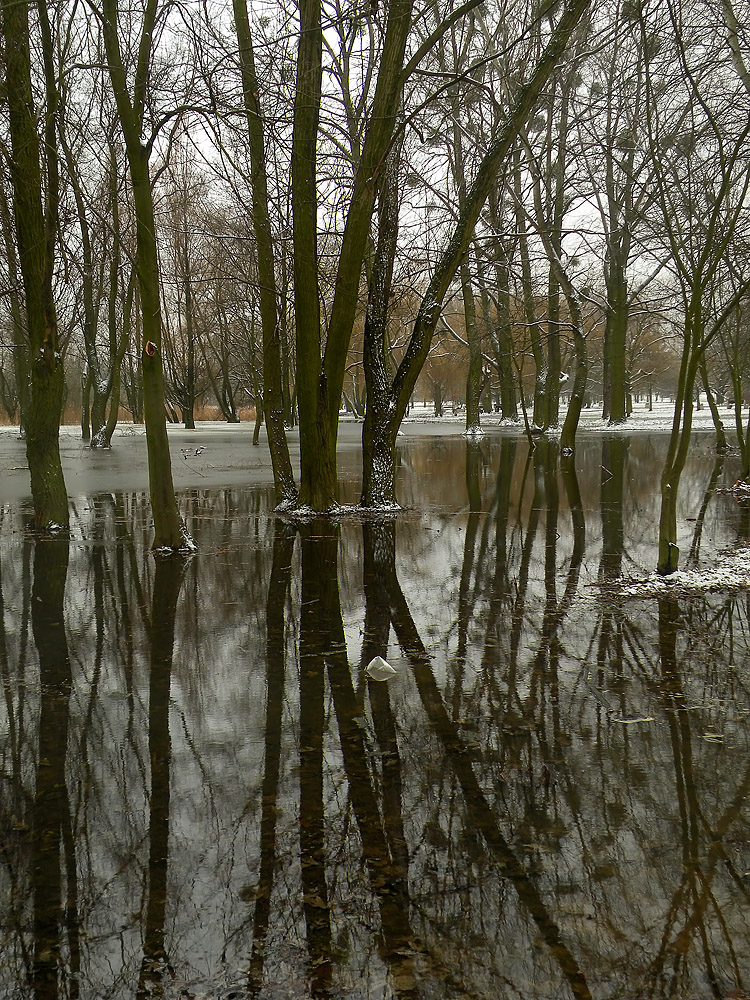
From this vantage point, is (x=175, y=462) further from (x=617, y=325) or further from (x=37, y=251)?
(x=617, y=325)

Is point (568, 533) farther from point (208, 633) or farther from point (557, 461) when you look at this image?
point (557, 461)

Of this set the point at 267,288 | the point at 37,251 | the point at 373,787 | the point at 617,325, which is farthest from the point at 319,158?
the point at 617,325

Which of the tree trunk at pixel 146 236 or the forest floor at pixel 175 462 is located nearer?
the tree trunk at pixel 146 236

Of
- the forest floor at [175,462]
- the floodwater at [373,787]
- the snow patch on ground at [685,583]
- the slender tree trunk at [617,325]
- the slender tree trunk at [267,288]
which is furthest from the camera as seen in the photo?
the slender tree trunk at [617,325]

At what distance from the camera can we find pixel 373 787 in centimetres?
415

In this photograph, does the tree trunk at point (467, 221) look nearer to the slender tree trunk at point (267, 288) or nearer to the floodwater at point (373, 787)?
the slender tree trunk at point (267, 288)

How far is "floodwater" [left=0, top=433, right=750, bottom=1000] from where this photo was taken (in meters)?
2.90

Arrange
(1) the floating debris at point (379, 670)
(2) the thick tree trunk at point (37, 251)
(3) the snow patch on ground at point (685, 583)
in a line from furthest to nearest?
(2) the thick tree trunk at point (37, 251) → (3) the snow patch on ground at point (685, 583) → (1) the floating debris at point (379, 670)

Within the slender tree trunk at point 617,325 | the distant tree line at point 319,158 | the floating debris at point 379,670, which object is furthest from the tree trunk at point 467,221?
the slender tree trunk at point 617,325

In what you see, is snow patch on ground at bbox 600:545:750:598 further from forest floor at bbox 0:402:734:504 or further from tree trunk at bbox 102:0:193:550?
forest floor at bbox 0:402:734:504

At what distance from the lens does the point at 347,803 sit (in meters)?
3.98

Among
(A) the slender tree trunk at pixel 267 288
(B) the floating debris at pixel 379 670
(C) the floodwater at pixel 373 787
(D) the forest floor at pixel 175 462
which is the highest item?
(A) the slender tree trunk at pixel 267 288

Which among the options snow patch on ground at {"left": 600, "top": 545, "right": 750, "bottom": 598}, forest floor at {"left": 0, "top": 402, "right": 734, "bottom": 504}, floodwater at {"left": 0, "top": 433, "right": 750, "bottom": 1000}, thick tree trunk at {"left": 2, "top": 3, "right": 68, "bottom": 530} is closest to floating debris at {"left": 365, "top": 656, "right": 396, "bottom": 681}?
floodwater at {"left": 0, "top": 433, "right": 750, "bottom": 1000}

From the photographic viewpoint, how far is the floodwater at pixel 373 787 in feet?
9.50
